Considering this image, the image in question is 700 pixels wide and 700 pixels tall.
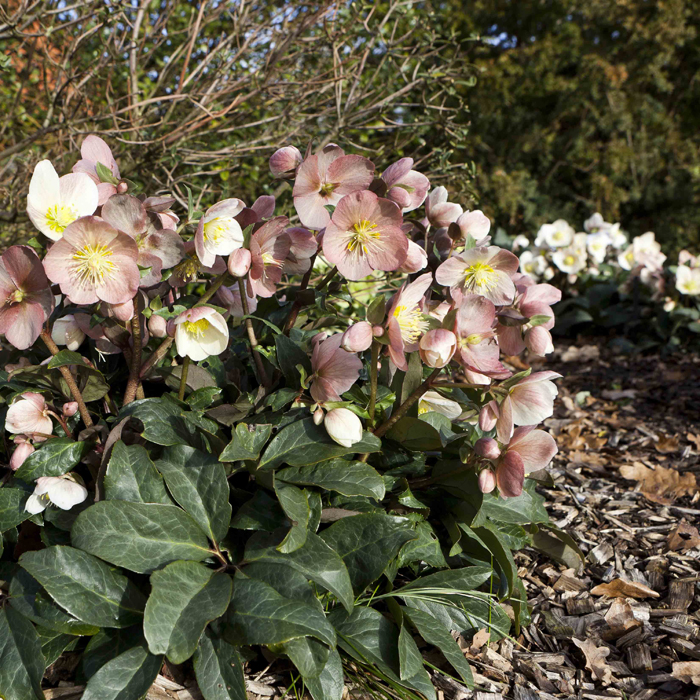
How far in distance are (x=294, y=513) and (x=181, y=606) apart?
220 millimetres

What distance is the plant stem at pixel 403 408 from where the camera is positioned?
3.69 feet

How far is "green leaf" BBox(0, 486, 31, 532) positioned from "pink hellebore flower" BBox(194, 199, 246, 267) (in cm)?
57

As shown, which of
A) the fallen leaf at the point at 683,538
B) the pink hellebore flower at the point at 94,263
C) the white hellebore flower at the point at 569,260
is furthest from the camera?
the white hellebore flower at the point at 569,260

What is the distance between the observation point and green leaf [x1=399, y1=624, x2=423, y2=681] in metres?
1.03

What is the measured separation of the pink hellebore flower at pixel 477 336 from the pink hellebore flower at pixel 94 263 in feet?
1.71

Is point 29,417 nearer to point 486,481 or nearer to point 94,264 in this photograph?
point 94,264

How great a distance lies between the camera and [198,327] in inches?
42.0

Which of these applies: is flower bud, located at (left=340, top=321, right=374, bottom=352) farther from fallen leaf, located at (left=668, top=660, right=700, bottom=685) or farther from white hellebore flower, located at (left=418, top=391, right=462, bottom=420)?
fallen leaf, located at (left=668, top=660, right=700, bottom=685)

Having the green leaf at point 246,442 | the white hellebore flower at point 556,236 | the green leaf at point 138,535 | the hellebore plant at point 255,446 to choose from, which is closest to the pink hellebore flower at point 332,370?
the hellebore plant at point 255,446

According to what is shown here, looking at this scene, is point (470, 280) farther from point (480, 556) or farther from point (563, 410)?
point (563, 410)

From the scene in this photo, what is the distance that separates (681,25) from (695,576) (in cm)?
755

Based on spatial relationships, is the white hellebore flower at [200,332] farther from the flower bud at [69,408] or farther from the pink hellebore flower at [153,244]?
the flower bud at [69,408]

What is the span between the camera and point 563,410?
270 cm

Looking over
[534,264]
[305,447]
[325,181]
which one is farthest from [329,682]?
[534,264]
